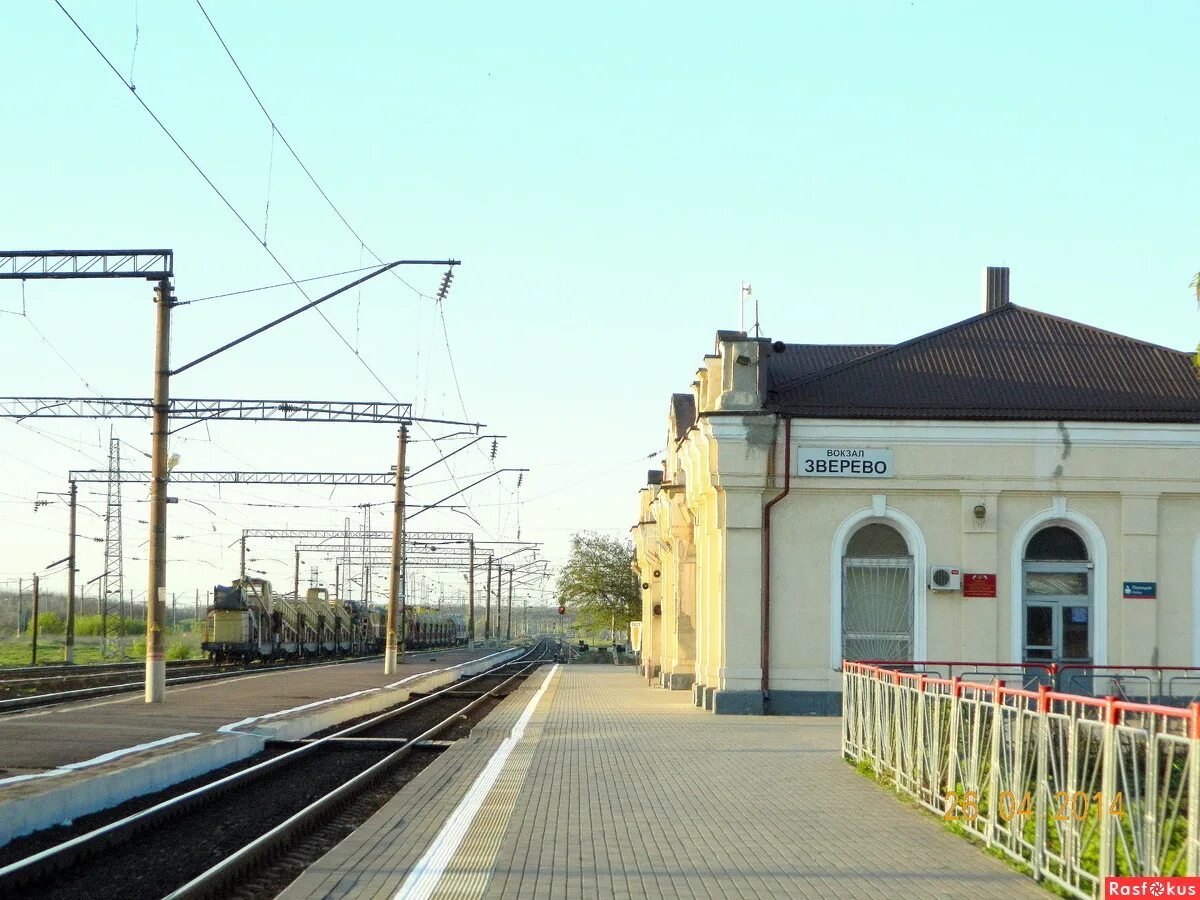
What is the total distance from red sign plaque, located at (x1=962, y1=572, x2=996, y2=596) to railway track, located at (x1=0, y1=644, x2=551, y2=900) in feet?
31.9

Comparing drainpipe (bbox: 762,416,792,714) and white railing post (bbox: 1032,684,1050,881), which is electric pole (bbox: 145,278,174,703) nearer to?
drainpipe (bbox: 762,416,792,714)

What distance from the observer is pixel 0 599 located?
136750mm

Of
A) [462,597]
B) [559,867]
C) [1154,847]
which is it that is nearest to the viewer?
[1154,847]

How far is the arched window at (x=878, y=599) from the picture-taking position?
25.0 meters

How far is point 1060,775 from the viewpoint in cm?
902

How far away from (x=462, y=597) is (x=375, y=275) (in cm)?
14305

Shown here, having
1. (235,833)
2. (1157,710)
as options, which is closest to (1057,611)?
(235,833)

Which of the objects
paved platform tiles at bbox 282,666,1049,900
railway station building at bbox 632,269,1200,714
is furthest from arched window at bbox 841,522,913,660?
paved platform tiles at bbox 282,666,1049,900

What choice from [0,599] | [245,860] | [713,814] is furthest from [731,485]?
[0,599]

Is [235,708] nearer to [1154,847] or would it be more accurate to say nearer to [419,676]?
[419,676]

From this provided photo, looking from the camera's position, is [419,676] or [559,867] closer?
[559,867]

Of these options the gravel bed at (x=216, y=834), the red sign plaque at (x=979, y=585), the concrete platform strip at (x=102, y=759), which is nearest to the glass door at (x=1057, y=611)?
the red sign plaque at (x=979, y=585)

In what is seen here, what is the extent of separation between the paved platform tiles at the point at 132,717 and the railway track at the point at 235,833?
63.0 inches
